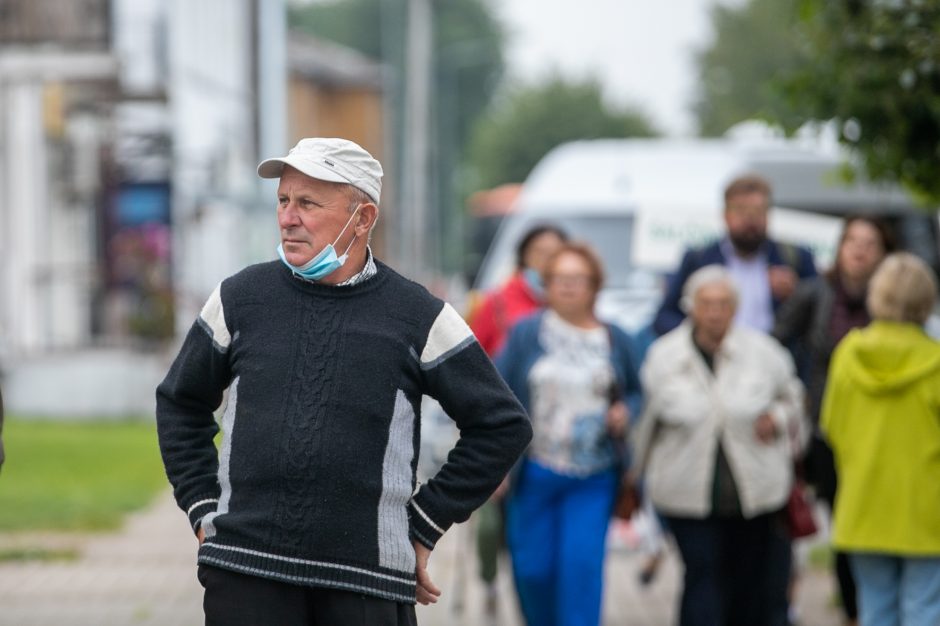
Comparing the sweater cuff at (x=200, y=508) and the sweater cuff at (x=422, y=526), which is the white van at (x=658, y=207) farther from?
the sweater cuff at (x=200, y=508)

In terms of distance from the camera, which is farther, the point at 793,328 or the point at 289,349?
the point at 793,328

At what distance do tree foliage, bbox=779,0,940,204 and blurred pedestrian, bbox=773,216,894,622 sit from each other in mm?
329

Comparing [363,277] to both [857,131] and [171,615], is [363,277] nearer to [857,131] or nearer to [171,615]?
[857,131]

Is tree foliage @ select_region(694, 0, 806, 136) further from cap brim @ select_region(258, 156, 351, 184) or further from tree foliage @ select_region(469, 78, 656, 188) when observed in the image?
cap brim @ select_region(258, 156, 351, 184)

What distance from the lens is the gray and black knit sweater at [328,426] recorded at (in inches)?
167

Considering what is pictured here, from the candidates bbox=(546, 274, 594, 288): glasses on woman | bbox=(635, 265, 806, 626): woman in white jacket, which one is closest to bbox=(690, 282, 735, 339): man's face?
bbox=(635, 265, 806, 626): woman in white jacket

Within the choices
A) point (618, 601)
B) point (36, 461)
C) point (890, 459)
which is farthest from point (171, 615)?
point (36, 461)

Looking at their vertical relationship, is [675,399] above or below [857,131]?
below

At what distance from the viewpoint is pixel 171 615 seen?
30.2 feet

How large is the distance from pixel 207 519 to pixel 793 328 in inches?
188

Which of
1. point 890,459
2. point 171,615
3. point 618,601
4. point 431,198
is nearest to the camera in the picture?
point 890,459

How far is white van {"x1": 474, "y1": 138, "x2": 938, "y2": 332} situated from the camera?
1334cm

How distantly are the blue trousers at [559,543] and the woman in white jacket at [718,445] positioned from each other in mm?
313

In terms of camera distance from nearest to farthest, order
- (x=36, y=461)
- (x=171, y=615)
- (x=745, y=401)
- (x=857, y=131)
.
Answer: (x=745, y=401) → (x=857, y=131) → (x=171, y=615) → (x=36, y=461)
